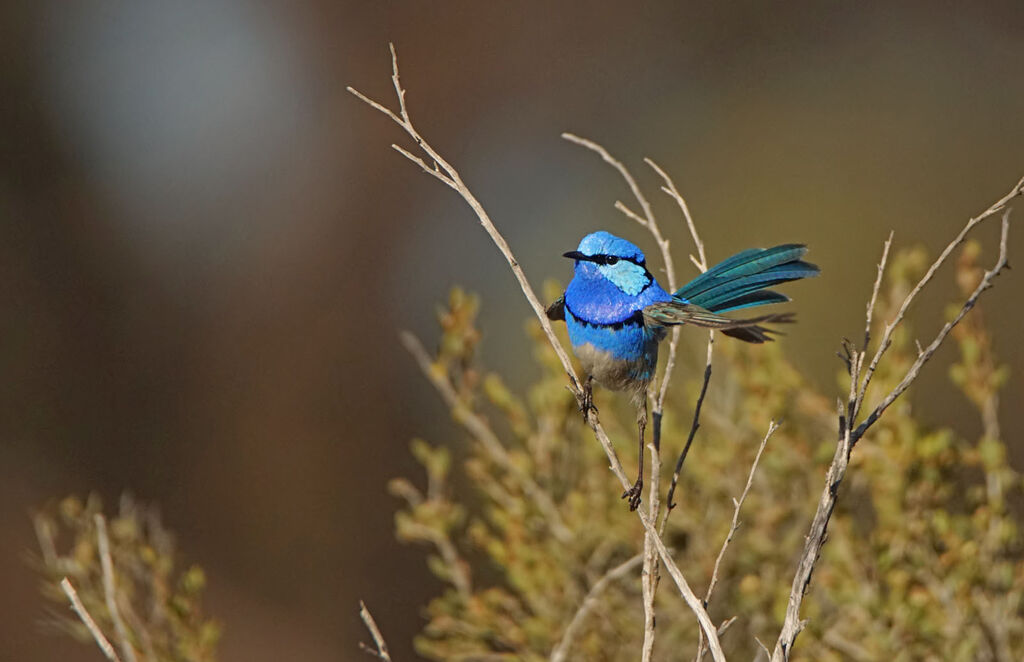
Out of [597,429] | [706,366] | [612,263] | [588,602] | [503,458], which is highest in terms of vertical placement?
[612,263]

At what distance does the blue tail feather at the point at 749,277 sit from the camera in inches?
73.7

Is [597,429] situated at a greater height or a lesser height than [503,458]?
lesser

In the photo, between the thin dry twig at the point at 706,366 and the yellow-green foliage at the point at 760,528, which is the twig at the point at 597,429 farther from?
the yellow-green foliage at the point at 760,528

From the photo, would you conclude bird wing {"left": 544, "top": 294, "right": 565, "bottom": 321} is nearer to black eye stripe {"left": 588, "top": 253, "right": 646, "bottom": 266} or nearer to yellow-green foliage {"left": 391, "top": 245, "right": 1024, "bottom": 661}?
black eye stripe {"left": 588, "top": 253, "right": 646, "bottom": 266}

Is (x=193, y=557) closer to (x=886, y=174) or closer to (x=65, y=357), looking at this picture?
(x=65, y=357)

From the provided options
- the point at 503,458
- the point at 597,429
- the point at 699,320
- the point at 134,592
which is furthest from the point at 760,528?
the point at 134,592

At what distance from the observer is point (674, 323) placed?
184 cm

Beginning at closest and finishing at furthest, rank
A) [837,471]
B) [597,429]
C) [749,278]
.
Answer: [837,471]
[597,429]
[749,278]

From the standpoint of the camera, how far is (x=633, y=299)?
1.99m

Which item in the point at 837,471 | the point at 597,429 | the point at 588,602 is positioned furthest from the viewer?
the point at 588,602

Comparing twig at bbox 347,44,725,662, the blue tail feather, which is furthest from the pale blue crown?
twig at bbox 347,44,725,662

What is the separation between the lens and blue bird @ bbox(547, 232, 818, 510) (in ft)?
6.28

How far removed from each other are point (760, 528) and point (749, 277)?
115 centimetres

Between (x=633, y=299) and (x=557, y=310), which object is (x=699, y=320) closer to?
(x=633, y=299)
